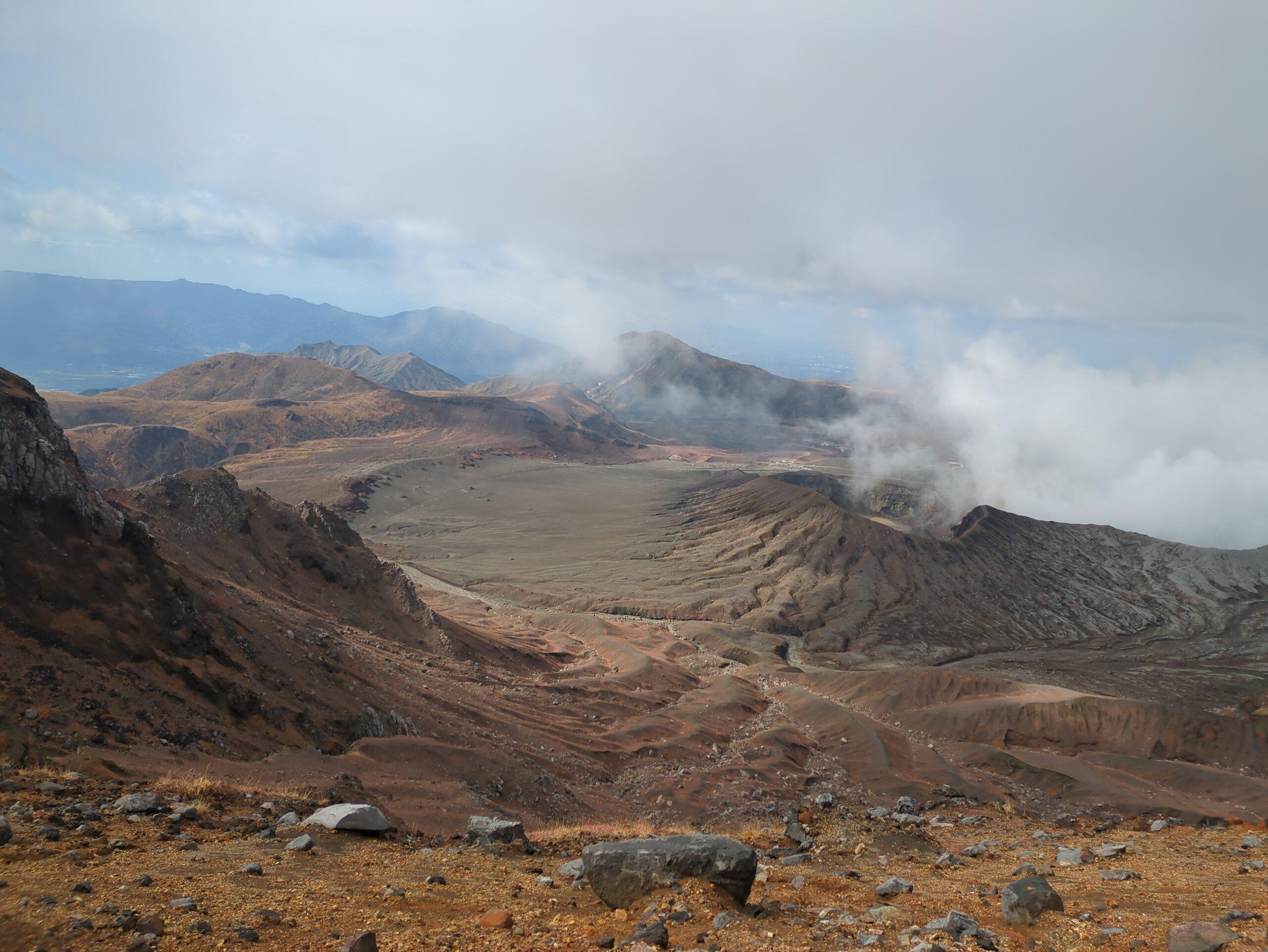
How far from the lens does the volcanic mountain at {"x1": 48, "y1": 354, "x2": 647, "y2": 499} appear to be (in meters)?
122

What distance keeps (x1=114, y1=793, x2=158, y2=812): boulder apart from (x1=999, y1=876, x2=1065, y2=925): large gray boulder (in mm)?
10539

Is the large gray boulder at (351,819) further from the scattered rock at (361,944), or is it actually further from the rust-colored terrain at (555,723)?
the scattered rock at (361,944)

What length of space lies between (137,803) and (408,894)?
394cm

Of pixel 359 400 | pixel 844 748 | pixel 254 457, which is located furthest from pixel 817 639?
pixel 359 400

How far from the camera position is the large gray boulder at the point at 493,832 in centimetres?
1033

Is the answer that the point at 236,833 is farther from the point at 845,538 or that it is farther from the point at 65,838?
the point at 845,538

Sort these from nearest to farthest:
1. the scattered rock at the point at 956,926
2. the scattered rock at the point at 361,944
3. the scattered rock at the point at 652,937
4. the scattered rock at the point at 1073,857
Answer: the scattered rock at the point at 361,944 → the scattered rock at the point at 652,937 → the scattered rock at the point at 956,926 → the scattered rock at the point at 1073,857

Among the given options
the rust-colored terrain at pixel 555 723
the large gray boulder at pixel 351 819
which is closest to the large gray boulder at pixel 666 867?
the rust-colored terrain at pixel 555 723

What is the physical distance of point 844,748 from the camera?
109 feet

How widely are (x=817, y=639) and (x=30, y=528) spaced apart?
64868 mm

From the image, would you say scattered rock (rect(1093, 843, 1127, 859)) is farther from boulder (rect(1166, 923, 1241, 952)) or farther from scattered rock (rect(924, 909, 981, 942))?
scattered rock (rect(924, 909, 981, 942))

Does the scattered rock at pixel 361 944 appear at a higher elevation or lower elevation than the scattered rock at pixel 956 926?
higher

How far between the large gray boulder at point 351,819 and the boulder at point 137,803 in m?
1.84

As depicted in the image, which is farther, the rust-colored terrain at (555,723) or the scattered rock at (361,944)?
the rust-colored terrain at (555,723)
